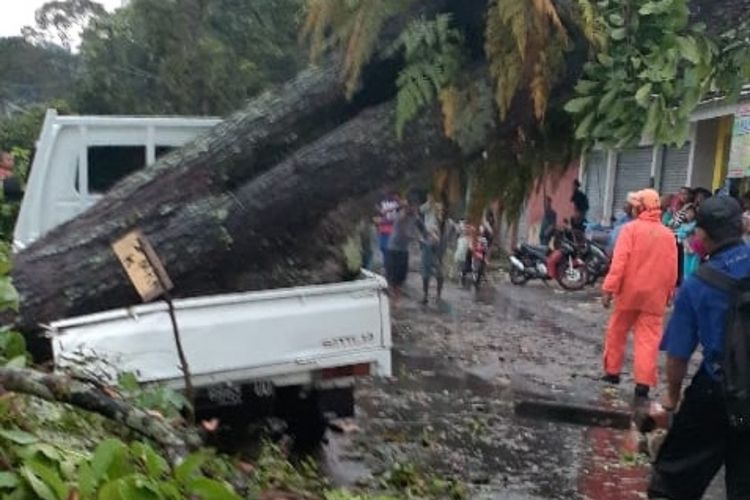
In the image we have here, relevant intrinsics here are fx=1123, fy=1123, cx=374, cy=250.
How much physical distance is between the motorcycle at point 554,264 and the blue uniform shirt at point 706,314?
1302cm

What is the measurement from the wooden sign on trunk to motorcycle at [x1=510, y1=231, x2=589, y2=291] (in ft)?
42.6

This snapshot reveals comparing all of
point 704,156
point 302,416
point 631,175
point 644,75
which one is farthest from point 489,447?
point 631,175

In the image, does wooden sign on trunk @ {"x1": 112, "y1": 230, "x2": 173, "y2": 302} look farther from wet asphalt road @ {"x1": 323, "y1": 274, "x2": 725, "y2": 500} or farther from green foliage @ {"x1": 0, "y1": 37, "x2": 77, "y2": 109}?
green foliage @ {"x1": 0, "y1": 37, "x2": 77, "y2": 109}

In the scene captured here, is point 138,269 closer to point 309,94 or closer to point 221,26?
point 309,94

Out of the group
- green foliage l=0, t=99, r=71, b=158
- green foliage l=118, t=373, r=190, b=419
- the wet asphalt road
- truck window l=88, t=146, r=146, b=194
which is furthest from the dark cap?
green foliage l=0, t=99, r=71, b=158

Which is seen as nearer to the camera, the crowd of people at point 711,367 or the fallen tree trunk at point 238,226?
the crowd of people at point 711,367

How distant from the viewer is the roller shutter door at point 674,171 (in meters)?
20.5

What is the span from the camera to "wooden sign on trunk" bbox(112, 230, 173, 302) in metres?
5.30

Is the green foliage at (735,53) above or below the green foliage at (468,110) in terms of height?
above

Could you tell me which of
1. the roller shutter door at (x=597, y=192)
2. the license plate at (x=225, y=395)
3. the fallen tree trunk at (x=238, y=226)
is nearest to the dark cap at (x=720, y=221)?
the fallen tree trunk at (x=238, y=226)

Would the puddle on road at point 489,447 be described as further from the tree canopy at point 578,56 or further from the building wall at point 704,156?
the building wall at point 704,156

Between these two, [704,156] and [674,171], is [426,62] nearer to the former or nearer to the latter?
[704,156]

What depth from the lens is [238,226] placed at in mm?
5402

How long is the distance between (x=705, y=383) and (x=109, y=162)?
5.11 m
